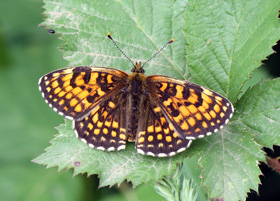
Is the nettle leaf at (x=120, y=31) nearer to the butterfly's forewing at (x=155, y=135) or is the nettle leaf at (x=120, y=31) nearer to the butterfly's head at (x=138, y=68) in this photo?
the butterfly's head at (x=138, y=68)

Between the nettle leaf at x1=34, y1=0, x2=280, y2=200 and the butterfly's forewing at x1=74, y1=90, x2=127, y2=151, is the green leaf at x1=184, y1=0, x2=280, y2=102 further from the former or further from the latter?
the butterfly's forewing at x1=74, y1=90, x2=127, y2=151

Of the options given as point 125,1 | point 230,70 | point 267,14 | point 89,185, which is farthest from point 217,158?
point 89,185

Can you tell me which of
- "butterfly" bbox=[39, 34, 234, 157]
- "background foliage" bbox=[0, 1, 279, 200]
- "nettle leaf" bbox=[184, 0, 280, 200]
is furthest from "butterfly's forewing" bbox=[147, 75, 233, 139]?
"background foliage" bbox=[0, 1, 279, 200]

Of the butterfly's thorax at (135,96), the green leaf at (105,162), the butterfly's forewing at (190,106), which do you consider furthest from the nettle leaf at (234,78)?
the butterfly's thorax at (135,96)

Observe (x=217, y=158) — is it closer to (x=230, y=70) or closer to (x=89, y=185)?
(x=230, y=70)

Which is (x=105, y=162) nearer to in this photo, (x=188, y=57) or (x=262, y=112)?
(x=188, y=57)

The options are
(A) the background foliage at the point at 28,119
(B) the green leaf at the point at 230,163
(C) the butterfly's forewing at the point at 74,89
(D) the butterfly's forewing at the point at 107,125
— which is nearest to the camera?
(B) the green leaf at the point at 230,163
